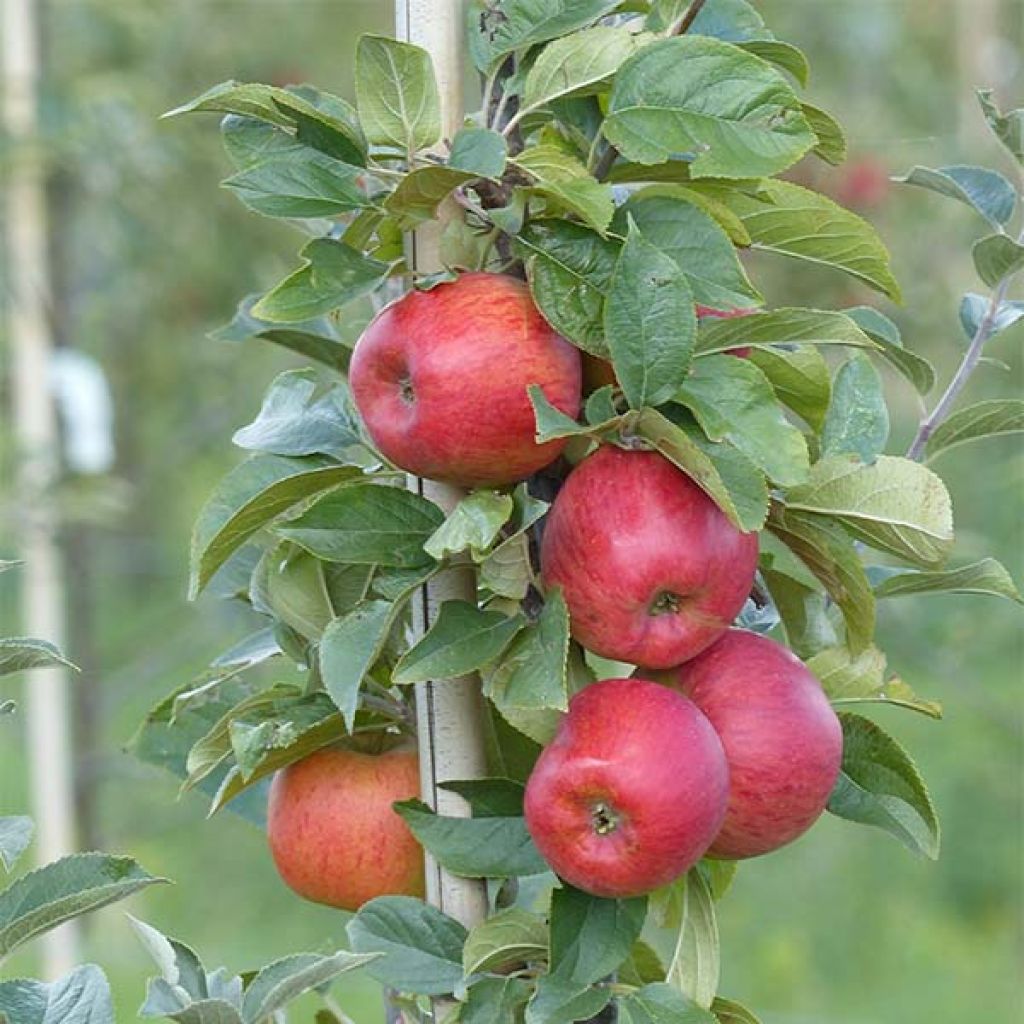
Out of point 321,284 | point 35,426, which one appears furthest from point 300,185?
point 35,426

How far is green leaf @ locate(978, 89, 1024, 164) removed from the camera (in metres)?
0.90

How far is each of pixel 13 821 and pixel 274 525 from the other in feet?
0.54

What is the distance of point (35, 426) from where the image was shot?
2.86 m

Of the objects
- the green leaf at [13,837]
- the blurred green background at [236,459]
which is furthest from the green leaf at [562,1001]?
the blurred green background at [236,459]

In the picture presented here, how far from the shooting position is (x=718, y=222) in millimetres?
775

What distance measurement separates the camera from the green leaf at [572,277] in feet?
2.40

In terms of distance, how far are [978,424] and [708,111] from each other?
28 cm

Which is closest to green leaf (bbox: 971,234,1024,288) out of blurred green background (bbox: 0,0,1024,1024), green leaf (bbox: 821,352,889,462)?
green leaf (bbox: 821,352,889,462)

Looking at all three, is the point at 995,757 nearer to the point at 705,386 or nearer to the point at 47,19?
the point at 47,19

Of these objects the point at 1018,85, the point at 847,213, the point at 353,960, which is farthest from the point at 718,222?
the point at 1018,85

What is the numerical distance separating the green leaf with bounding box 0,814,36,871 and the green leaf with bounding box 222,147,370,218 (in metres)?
0.27

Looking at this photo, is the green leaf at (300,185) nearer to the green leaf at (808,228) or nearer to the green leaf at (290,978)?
the green leaf at (808,228)

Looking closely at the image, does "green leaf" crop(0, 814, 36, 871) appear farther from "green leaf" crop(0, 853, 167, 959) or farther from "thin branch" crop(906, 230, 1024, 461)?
"thin branch" crop(906, 230, 1024, 461)

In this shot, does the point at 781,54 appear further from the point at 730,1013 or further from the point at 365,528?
the point at 730,1013
